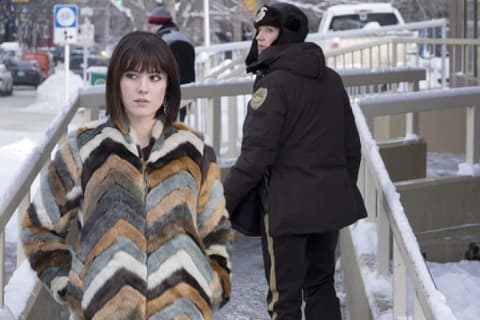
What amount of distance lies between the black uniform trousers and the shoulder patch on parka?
490mm

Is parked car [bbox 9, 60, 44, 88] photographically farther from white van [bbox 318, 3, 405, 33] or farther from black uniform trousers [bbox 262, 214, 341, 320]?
black uniform trousers [bbox 262, 214, 341, 320]

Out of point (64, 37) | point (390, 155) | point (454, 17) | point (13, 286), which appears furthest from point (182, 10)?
point (13, 286)

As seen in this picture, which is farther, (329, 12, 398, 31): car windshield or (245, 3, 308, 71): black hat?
(329, 12, 398, 31): car windshield

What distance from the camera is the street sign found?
3506 centimetres

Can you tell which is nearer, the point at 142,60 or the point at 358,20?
the point at 142,60

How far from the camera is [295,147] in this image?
5.64 meters

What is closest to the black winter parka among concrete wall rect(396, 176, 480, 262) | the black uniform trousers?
the black uniform trousers

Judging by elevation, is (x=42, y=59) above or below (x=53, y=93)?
above

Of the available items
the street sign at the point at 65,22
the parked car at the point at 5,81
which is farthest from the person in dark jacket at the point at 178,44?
the parked car at the point at 5,81

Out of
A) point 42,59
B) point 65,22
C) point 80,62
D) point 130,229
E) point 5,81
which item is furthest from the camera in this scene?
point 80,62

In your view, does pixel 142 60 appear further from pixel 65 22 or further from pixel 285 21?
pixel 65 22

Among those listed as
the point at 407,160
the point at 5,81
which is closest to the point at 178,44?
the point at 407,160

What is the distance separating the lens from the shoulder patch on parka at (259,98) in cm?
561

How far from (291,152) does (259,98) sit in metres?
0.27
